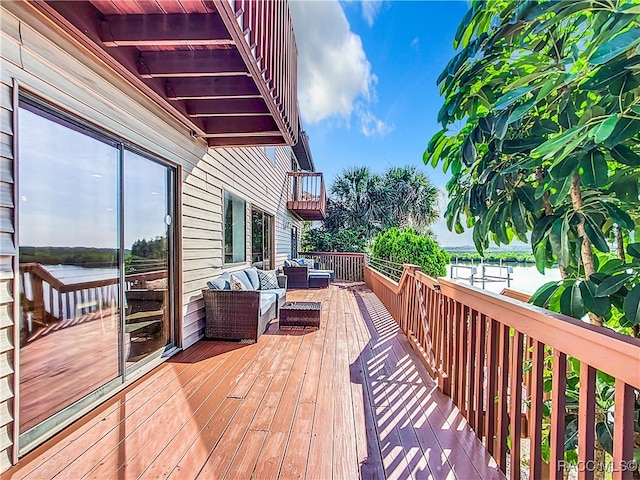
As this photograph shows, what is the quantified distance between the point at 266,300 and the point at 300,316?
593mm

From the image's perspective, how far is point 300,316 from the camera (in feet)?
16.0

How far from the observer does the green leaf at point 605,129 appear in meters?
1.11

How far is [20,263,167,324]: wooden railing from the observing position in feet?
6.51

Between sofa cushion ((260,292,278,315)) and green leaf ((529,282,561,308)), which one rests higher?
green leaf ((529,282,561,308))

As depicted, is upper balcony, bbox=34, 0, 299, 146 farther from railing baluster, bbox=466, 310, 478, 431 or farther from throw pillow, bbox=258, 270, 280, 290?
throw pillow, bbox=258, 270, 280, 290

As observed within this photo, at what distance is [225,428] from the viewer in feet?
7.25

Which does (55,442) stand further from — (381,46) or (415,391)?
(381,46)

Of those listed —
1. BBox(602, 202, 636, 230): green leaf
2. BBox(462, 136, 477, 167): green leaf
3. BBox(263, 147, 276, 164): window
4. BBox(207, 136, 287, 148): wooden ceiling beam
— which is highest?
BBox(263, 147, 276, 164): window

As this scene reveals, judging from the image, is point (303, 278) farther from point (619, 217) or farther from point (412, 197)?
point (412, 197)

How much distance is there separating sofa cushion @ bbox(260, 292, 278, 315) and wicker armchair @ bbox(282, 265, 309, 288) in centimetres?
410

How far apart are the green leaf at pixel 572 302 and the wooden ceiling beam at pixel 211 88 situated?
2.58 metres

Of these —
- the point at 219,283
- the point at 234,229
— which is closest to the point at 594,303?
the point at 219,283

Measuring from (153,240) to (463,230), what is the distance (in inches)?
113

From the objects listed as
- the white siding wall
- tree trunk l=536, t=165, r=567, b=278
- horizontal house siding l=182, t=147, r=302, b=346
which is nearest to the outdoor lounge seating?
horizontal house siding l=182, t=147, r=302, b=346
